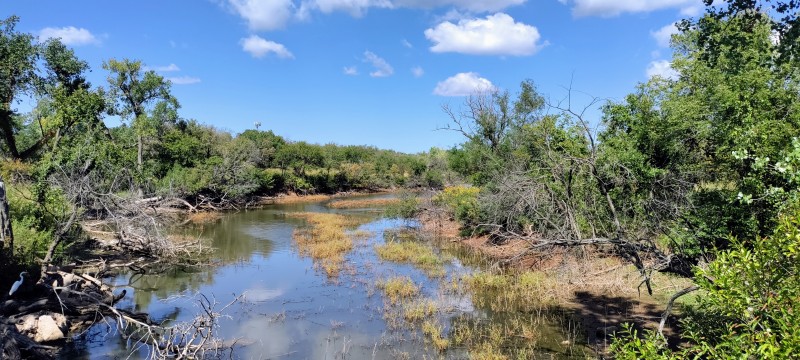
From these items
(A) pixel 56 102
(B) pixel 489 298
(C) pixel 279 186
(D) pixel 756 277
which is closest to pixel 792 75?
(B) pixel 489 298

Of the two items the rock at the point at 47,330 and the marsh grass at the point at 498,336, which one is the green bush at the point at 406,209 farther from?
the rock at the point at 47,330

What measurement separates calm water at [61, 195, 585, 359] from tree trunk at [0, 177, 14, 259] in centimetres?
304

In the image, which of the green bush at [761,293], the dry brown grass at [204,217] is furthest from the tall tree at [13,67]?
the green bush at [761,293]

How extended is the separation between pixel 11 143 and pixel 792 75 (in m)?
33.5

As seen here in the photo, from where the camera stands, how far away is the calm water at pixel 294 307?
34.9 feet

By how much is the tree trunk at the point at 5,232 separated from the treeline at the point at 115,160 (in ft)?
0.09

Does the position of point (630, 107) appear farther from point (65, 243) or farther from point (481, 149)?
point (65, 243)

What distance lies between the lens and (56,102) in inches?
826

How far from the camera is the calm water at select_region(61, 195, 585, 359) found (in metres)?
10.6

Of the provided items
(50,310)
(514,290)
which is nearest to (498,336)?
(514,290)

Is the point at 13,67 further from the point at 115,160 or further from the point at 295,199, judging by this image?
the point at 295,199

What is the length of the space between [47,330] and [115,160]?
455 inches

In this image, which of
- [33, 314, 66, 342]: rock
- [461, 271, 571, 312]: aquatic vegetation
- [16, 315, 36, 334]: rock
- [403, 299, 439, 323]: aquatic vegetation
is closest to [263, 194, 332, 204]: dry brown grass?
[461, 271, 571, 312]: aquatic vegetation

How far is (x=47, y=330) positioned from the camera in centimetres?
1037
